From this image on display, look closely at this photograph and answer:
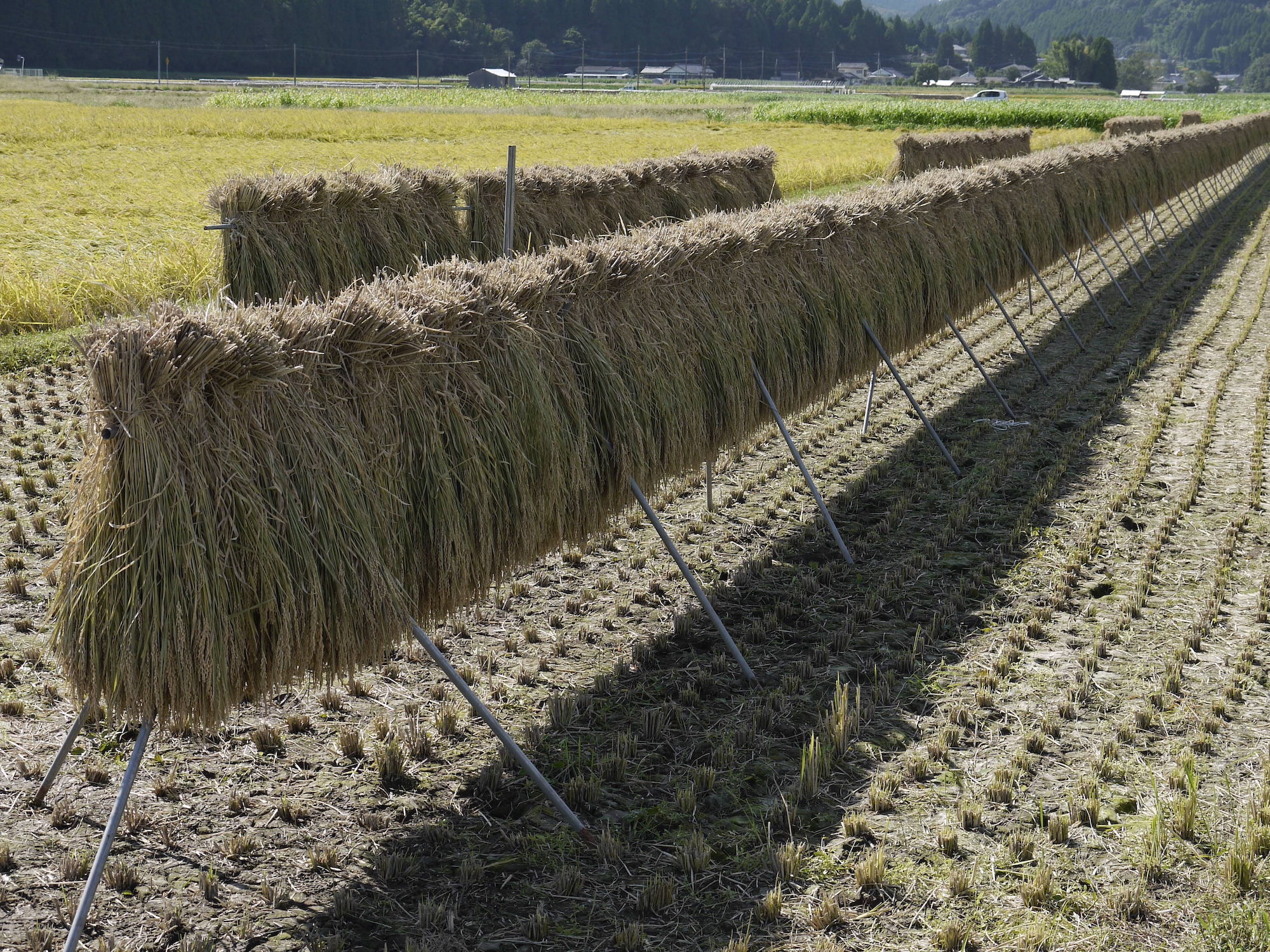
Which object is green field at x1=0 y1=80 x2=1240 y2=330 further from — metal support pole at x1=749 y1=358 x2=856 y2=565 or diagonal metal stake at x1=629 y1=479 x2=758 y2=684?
metal support pole at x1=749 y1=358 x2=856 y2=565

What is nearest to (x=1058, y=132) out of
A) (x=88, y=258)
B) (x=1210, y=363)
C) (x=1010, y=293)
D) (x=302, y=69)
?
(x=1010, y=293)

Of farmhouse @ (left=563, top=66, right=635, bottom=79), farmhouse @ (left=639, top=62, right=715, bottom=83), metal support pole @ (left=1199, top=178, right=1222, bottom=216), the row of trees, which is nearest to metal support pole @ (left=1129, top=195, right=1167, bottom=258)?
metal support pole @ (left=1199, top=178, right=1222, bottom=216)

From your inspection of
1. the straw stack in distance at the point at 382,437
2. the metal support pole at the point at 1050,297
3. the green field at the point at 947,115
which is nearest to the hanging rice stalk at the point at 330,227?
the straw stack in distance at the point at 382,437

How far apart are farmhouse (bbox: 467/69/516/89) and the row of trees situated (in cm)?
1693

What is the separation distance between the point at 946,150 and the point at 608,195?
46.0 feet

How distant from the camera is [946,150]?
23.9m

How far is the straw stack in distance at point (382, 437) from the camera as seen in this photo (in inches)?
139

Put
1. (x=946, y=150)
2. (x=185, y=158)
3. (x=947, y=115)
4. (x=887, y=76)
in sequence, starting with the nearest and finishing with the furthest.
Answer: (x=946, y=150) < (x=185, y=158) < (x=947, y=115) < (x=887, y=76)

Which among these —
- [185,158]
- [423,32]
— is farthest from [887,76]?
[185,158]

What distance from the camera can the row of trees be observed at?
96688 millimetres

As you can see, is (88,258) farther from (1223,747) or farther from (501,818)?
(1223,747)

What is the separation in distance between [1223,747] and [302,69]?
114612 millimetres

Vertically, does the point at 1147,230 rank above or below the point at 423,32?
below

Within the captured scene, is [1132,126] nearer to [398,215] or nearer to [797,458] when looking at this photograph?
[398,215]
